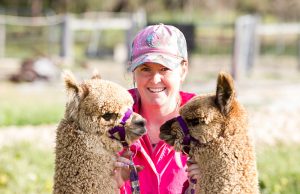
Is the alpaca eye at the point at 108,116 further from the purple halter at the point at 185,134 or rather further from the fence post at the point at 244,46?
the fence post at the point at 244,46

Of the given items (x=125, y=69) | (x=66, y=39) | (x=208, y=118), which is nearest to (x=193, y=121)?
(x=208, y=118)

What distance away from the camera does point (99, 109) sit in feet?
10.5

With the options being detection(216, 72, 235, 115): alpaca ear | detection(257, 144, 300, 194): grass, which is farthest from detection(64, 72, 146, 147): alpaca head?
detection(257, 144, 300, 194): grass

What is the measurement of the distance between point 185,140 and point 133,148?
55 cm

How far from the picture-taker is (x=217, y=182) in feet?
10.7

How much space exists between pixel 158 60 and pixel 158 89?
0.22 meters

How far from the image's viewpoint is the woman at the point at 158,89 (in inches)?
147

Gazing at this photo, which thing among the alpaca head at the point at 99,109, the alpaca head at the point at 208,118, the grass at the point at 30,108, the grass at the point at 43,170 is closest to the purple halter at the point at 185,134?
the alpaca head at the point at 208,118

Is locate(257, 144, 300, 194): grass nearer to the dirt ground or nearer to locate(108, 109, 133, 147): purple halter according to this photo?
the dirt ground

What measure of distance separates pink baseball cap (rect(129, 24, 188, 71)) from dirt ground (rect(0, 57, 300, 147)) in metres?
0.31

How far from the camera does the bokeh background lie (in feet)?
22.8

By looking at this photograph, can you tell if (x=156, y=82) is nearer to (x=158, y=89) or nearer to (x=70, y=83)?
(x=158, y=89)

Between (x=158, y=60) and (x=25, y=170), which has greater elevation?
(x=158, y=60)

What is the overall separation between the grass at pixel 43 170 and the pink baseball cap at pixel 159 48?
2.41 metres
